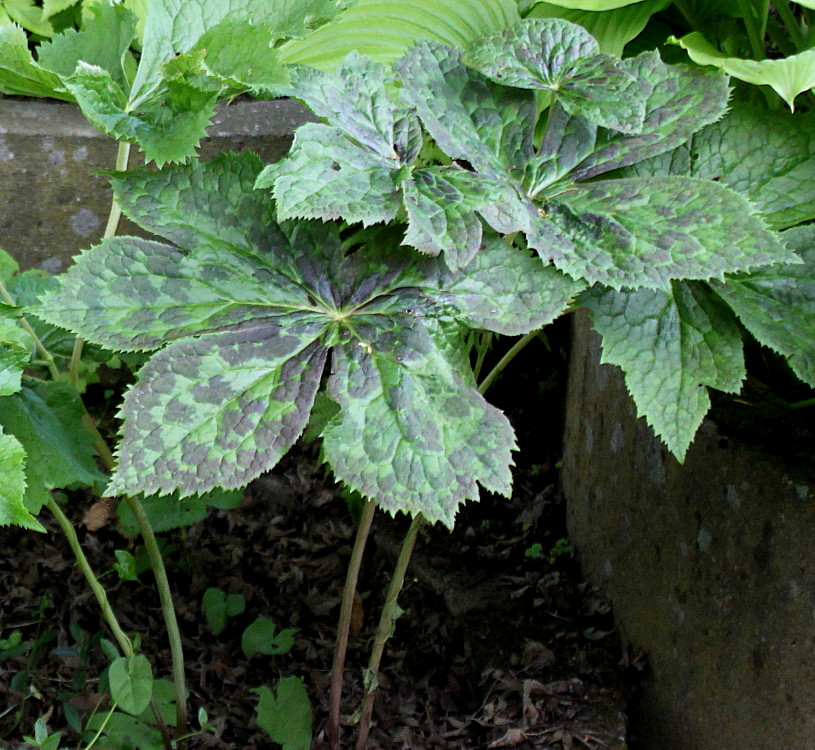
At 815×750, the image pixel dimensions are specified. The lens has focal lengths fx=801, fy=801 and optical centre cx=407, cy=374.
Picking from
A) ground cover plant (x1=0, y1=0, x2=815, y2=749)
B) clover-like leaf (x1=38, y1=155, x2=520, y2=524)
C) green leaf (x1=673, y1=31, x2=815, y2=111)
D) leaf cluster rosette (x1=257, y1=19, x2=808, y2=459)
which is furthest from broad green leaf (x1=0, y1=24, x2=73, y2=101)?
green leaf (x1=673, y1=31, x2=815, y2=111)

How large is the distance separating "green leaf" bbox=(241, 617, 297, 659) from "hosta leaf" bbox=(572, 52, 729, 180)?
101 centimetres

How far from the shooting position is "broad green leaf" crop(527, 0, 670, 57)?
1.23 meters

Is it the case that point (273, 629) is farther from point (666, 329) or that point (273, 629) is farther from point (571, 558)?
point (666, 329)

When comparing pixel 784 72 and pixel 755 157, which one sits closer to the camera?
pixel 784 72

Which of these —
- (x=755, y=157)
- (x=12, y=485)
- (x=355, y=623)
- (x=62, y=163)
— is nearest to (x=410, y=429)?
(x=12, y=485)

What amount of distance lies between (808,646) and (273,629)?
0.90m

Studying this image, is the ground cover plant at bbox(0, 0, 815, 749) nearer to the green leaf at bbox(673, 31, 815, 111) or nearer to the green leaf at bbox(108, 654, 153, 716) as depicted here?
the green leaf at bbox(673, 31, 815, 111)

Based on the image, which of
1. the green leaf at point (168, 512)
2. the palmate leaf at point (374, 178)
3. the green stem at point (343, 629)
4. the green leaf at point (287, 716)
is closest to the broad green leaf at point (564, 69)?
the palmate leaf at point (374, 178)

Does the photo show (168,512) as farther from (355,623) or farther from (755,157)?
(755,157)

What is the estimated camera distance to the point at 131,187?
2.88 feet

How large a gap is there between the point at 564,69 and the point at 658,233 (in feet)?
0.79

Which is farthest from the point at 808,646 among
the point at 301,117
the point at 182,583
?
the point at 301,117

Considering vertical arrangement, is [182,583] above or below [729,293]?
below

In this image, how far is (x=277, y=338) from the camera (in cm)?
86
